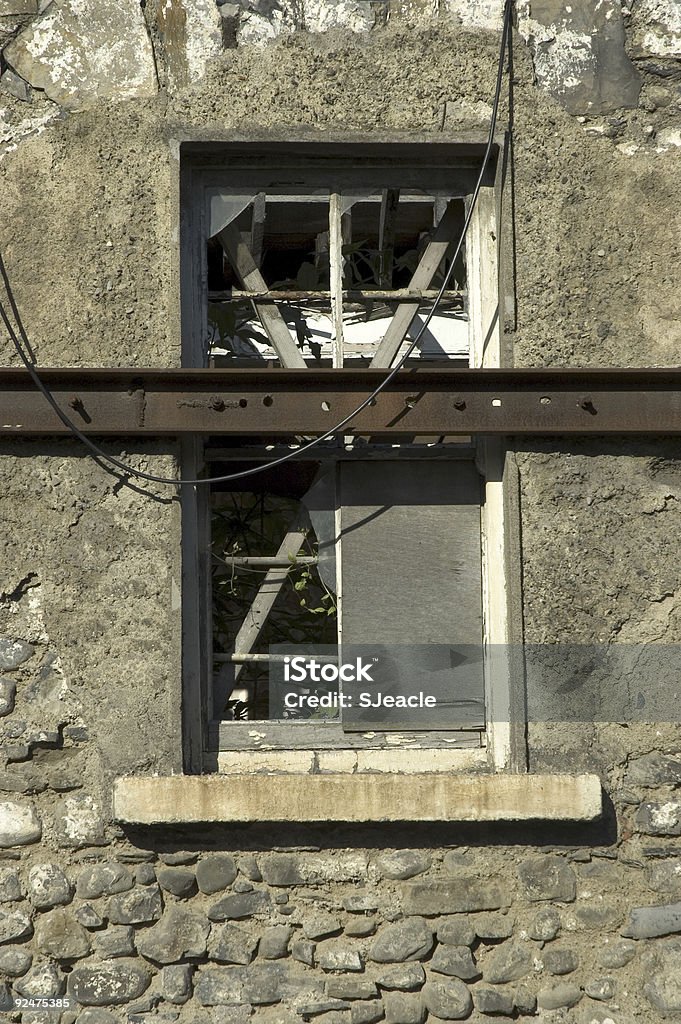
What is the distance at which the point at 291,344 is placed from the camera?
11.7ft

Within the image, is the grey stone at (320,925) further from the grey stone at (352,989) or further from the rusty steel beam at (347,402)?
the rusty steel beam at (347,402)

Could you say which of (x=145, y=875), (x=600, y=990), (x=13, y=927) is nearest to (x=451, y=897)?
(x=600, y=990)

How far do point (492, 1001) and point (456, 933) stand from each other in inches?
8.5

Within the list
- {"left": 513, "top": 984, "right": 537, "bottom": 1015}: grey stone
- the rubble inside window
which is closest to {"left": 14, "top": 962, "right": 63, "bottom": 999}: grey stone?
{"left": 513, "top": 984, "right": 537, "bottom": 1015}: grey stone

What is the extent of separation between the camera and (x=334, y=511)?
11.5 feet

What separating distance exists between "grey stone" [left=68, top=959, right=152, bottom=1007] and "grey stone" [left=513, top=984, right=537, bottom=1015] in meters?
1.09

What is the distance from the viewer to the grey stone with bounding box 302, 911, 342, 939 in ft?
10.4

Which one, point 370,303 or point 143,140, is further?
point 370,303

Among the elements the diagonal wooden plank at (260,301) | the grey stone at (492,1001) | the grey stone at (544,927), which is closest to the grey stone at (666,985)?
the grey stone at (544,927)

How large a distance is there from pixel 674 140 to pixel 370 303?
113 centimetres

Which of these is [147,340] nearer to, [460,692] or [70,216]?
[70,216]

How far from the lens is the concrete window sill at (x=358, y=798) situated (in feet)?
10.3

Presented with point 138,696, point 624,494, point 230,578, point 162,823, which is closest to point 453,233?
point 624,494

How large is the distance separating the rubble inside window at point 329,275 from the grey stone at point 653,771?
1.47 metres
